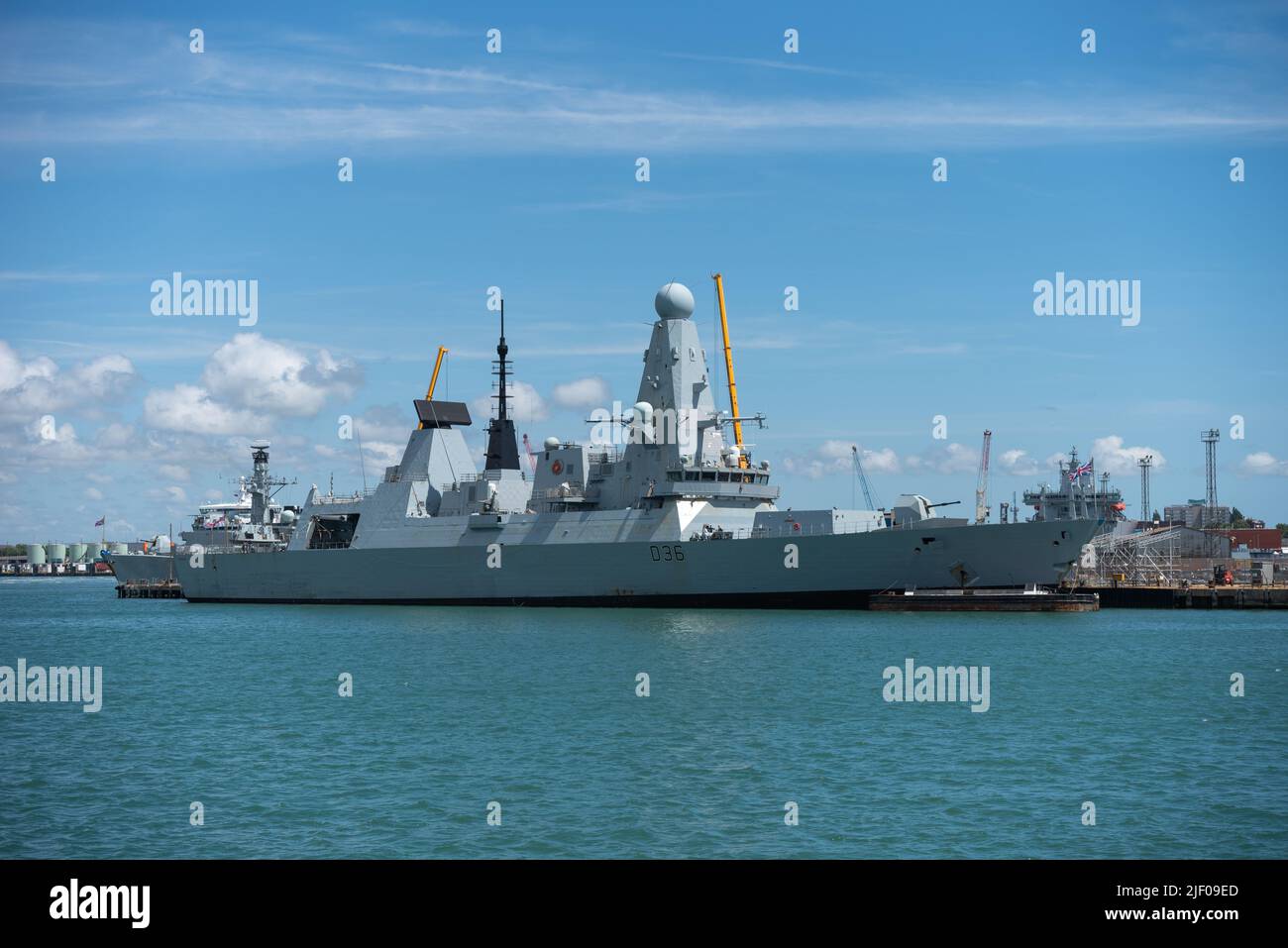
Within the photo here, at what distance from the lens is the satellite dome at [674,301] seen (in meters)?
48.5

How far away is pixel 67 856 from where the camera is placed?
13.6 meters

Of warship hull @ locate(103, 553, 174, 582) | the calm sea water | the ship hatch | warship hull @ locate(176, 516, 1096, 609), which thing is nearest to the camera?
the calm sea water

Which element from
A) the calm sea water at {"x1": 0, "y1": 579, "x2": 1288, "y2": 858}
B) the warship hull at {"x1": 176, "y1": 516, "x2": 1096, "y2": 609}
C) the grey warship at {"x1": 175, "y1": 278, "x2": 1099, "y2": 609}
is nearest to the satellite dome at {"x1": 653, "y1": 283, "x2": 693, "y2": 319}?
the grey warship at {"x1": 175, "y1": 278, "x2": 1099, "y2": 609}

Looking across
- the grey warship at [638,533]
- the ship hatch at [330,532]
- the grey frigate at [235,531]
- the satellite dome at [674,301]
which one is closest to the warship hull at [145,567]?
the grey frigate at [235,531]

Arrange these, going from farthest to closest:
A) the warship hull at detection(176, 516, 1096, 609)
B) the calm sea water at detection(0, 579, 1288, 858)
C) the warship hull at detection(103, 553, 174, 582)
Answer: the warship hull at detection(103, 553, 174, 582) → the warship hull at detection(176, 516, 1096, 609) → the calm sea water at detection(0, 579, 1288, 858)

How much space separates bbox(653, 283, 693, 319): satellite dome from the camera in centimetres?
4850

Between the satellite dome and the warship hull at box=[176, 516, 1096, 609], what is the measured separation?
8833 mm

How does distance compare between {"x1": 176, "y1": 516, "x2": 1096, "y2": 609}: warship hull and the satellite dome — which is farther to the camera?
the satellite dome

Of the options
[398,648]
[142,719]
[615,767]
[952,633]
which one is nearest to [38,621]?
[398,648]

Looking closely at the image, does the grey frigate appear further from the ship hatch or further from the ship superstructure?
A: the ship superstructure

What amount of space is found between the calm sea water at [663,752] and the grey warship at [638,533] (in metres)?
6.74

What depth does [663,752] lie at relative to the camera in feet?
61.6

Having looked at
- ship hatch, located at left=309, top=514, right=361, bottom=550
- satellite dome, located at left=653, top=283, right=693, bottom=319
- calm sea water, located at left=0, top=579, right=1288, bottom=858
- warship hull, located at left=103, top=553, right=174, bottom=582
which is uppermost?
satellite dome, located at left=653, top=283, right=693, bottom=319
